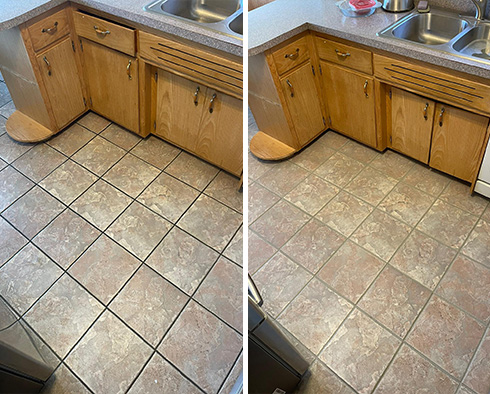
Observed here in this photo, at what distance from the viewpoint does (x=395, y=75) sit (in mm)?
1235

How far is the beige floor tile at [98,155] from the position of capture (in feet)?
Result: 1.27

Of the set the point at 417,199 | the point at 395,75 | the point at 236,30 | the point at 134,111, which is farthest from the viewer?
the point at 395,75

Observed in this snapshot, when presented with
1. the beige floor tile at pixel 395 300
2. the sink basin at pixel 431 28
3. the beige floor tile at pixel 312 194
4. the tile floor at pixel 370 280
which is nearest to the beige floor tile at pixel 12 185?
the tile floor at pixel 370 280

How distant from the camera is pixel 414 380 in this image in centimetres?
86

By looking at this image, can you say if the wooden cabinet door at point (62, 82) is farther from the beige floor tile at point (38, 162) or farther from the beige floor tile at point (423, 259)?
the beige floor tile at point (423, 259)

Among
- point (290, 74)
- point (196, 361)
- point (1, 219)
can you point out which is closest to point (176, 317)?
point (196, 361)

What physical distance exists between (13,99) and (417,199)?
1013 mm

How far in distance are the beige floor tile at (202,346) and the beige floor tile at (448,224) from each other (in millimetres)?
783

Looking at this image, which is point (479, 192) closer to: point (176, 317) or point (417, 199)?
point (417, 199)

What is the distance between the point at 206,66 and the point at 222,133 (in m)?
0.07

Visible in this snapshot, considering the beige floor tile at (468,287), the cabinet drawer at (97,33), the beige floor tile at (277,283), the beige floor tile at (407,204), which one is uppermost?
the cabinet drawer at (97,33)

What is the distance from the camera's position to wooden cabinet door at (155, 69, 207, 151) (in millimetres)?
391

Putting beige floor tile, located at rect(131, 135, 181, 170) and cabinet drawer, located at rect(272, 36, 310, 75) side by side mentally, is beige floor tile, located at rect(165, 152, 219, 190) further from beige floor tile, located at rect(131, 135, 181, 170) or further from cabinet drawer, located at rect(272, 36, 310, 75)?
cabinet drawer, located at rect(272, 36, 310, 75)

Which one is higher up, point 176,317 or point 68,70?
point 68,70
